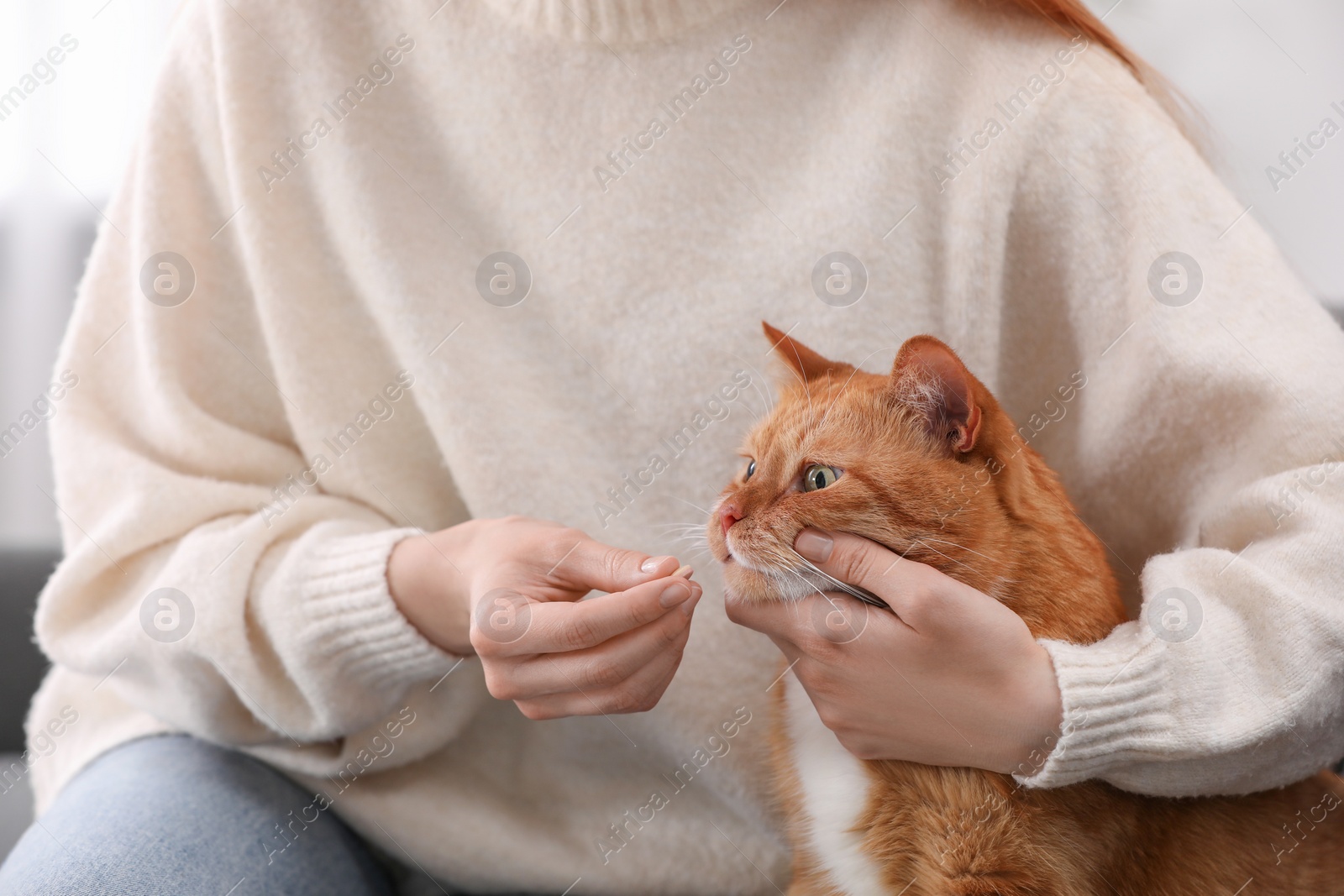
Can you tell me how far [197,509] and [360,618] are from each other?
0.30m

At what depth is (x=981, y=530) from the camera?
0.91m

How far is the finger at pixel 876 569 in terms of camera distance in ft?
2.80

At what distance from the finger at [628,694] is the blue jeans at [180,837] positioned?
45 centimetres

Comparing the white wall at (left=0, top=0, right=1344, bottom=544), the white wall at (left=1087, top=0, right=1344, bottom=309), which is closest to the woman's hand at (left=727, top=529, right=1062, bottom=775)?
the white wall at (left=0, top=0, right=1344, bottom=544)

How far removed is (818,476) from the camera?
94 cm

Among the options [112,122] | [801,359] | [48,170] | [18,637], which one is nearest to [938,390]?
[801,359]

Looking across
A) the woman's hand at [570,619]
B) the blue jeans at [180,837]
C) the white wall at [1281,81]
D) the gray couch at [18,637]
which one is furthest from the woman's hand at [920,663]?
the gray couch at [18,637]

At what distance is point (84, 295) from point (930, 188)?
1.18 metres

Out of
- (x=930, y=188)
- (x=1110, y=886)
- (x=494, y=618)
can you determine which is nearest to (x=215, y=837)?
(x=494, y=618)

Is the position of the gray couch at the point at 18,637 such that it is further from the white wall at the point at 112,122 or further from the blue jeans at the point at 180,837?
the blue jeans at the point at 180,837

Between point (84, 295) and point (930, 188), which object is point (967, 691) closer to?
point (930, 188)

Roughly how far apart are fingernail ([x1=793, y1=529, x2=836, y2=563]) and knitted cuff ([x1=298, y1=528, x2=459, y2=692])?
1.69 ft

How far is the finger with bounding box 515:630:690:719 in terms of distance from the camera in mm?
933

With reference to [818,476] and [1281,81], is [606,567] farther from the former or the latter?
[1281,81]
